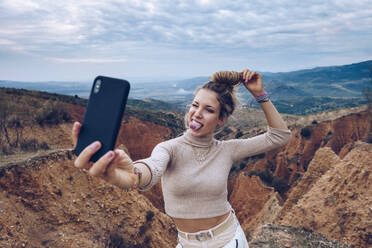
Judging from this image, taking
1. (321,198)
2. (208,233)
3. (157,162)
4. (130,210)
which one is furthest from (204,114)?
(130,210)

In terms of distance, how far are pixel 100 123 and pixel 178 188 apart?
90 cm

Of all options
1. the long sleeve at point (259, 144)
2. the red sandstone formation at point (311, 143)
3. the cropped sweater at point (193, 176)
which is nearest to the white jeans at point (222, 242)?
the cropped sweater at point (193, 176)

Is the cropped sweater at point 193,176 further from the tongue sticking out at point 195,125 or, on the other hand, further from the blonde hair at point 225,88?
the blonde hair at point 225,88

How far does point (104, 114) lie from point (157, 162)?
59 centimetres

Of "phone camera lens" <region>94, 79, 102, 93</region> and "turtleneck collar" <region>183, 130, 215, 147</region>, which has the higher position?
"phone camera lens" <region>94, 79, 102, 93</region>

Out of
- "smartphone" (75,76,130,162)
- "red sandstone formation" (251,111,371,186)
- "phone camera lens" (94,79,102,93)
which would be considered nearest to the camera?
"smartphone" (75,76,130,162)

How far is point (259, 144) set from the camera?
8.55ft

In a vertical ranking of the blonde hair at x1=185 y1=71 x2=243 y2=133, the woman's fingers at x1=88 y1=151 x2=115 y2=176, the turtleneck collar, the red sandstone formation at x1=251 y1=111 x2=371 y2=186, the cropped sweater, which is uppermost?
the blonde hair at x1=185 y1=71 x2=243 y2=133

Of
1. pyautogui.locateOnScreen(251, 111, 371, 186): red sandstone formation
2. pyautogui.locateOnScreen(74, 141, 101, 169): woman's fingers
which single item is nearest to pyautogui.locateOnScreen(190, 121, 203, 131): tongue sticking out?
pyautogui.locateOnScreen(74, 141, 101, 169): woman's fingers

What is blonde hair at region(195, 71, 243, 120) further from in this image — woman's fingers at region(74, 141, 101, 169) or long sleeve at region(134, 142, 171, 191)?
woman's fingers at region(74, 141, 101, 169)

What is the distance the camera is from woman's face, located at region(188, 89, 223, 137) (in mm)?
2334

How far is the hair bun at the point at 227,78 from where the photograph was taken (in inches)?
98.3

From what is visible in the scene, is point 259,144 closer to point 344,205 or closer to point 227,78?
point 227,78

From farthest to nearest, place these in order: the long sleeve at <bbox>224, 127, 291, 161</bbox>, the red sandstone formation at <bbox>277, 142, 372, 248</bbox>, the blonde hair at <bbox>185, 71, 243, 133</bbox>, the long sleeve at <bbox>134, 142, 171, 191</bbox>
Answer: the red sandstone formation at <bbox>277, 142, 372, 248</bbox>
the long sleeve at <bbox>224, 127, 291, 161</bbox>
the blonde hair at <bbox>185, 71, 243, 133</bbox>
the long sleeve at <bbox>134, 142, 171, 191</bbox>
